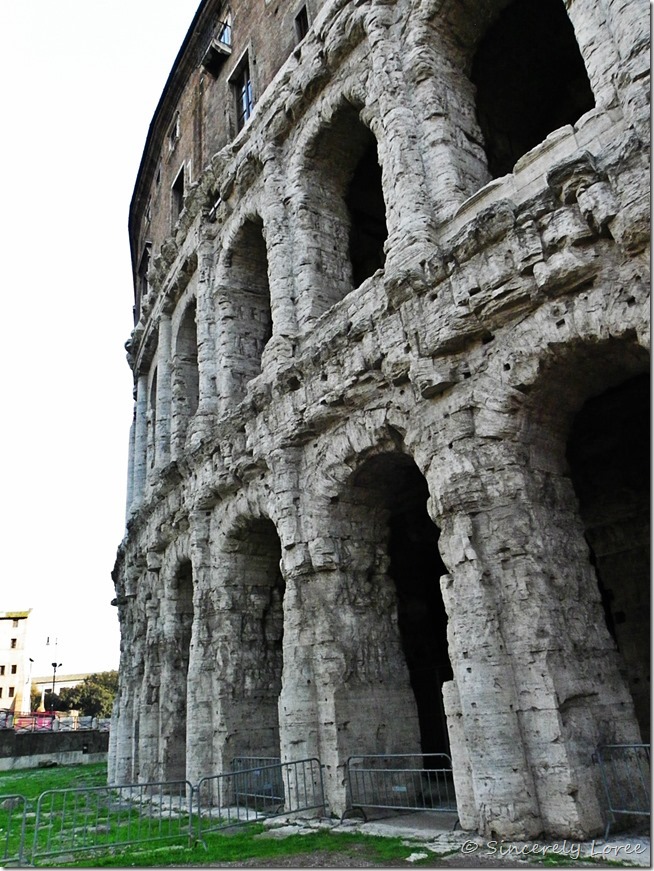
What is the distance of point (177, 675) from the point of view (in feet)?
40.3

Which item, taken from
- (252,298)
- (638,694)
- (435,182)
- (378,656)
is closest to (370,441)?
(378,656)

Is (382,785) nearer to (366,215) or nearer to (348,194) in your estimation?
(348,194)

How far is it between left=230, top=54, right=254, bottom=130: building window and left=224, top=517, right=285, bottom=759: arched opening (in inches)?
318

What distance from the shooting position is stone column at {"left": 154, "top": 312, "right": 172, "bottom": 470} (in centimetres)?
1527

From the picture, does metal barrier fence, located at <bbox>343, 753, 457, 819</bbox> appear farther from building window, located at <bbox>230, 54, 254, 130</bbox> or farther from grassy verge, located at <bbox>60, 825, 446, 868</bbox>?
building window, located at <bbox>230, 54, 254, 130</bbox>

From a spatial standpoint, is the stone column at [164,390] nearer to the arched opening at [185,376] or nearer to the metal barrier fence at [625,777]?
the arched opening at [185,376]

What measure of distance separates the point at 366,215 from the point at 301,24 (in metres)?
3.26

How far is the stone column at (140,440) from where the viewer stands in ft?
58.4

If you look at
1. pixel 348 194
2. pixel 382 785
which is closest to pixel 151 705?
pixel 382 785

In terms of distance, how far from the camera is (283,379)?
898cm

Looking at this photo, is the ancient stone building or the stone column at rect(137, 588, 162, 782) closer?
the ancient stone building

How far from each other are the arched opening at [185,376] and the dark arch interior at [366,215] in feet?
12.9

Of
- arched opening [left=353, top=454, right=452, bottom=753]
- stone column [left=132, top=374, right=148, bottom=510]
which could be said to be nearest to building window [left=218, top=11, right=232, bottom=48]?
stone column [left=132, top=374, right=148, bottom=510]

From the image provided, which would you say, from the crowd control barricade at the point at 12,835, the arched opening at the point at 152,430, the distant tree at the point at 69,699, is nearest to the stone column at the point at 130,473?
the arched opening at the point at 152,430
